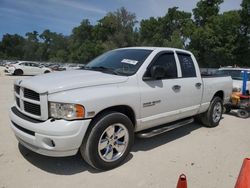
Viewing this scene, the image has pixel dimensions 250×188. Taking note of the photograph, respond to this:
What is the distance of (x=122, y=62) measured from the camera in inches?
186

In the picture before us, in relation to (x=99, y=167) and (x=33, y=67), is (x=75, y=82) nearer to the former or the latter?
(x=99, y=167)

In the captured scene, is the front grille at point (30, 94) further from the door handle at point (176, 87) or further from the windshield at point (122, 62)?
the door handle at point (176, 87)

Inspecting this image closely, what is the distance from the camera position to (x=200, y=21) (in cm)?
4553

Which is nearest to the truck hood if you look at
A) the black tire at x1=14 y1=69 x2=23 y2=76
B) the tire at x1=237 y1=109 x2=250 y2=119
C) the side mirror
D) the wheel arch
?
the wheel arch

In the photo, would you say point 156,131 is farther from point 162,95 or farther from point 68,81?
point 68,81

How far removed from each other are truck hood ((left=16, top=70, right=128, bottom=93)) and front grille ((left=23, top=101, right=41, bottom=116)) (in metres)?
0.24

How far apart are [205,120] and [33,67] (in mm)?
23739

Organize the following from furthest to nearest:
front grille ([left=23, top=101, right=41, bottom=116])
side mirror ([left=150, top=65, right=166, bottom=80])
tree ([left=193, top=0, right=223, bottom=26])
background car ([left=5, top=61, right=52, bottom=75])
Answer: tree ([left=193, top=0, right=223, bottom=26])
background car ([left=5, top=61, right=52, bottom=75])
side mirror ([left=150, top=65, right=166, bottom=80])
front grille ([left=23, top=101, right=41, bottom=116])

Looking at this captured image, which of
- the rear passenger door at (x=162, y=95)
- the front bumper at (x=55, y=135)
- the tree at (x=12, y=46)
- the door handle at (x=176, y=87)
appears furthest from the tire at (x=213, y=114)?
the tree at (x=12, y=46)

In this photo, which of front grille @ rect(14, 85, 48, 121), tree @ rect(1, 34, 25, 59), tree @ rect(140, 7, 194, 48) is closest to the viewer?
front grille @ rect(14, 85, 48, 121)

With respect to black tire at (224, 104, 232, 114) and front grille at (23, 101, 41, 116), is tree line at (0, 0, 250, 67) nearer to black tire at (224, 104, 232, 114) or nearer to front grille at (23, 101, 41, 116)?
black tire at (224, 104, 232, 114)

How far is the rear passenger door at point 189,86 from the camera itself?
17.1 ft

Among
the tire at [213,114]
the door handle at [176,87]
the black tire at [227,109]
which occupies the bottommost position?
the black tire at [227,109]

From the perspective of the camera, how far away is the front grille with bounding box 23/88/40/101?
3.66 metres
